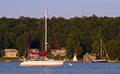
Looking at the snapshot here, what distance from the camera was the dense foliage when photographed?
166m

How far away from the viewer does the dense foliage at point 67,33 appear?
166 metres

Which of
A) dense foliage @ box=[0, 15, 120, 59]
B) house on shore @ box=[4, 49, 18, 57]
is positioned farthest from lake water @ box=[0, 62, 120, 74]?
house on shore @ box=[4, 49, 18, 57]

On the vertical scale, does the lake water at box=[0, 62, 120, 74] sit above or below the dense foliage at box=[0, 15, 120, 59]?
below

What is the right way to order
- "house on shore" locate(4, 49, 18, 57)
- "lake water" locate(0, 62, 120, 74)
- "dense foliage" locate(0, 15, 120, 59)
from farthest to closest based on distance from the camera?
"house on shore" locate(4, 49, 18, 57) < "dense foliage" locate(0, 15, 120, 59) < "lake water" locate(0, 62, 120, 74)

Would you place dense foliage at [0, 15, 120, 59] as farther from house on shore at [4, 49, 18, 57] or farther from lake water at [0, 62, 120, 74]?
lake water at [0, 62, 120, 74]

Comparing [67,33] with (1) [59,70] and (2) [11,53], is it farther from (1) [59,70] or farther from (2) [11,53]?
(1) [59,70]

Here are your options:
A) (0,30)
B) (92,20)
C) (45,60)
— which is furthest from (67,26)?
(45,60)

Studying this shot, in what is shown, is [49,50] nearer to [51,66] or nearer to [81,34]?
[81,34]

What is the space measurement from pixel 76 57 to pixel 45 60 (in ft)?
186

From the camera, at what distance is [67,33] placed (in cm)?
18200

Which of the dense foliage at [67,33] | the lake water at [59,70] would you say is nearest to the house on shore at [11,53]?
the dense foliage at [67,33]

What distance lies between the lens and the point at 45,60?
101688 millimetres

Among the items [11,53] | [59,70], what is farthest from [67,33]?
[59,70]

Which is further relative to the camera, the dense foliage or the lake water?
the dense foliage
